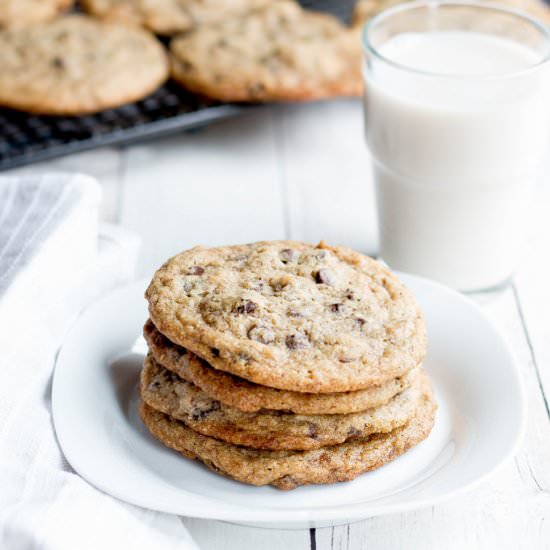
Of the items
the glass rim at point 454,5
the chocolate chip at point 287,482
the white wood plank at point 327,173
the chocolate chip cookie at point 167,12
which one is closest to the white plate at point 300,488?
the chocolate chip at point 287,482

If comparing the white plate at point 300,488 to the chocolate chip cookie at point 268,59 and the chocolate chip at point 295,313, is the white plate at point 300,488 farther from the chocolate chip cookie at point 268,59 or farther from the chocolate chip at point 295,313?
the chocolate chip cookie at point 268,59

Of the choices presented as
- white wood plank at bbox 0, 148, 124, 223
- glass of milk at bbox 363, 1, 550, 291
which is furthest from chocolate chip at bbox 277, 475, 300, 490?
white wood plank at bbox 0, 148, 124, 223

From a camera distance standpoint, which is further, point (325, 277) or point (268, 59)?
point (268, 59)

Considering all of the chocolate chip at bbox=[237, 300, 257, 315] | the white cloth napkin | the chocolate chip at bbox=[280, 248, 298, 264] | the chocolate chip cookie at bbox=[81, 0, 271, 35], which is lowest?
the chocolate chip cookie at bbox=[81, 0, 271, 35]

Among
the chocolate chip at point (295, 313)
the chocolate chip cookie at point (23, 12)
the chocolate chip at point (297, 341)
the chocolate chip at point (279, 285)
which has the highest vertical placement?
the chocolate chip at point (297, 341)

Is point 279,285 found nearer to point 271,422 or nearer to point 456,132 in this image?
point 271,422

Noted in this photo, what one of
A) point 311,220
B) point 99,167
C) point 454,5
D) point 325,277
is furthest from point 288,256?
point 99,167

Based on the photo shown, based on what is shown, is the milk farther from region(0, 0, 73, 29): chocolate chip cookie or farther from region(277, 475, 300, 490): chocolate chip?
region(0, 0, 73, 29): chocolate chip cookie
